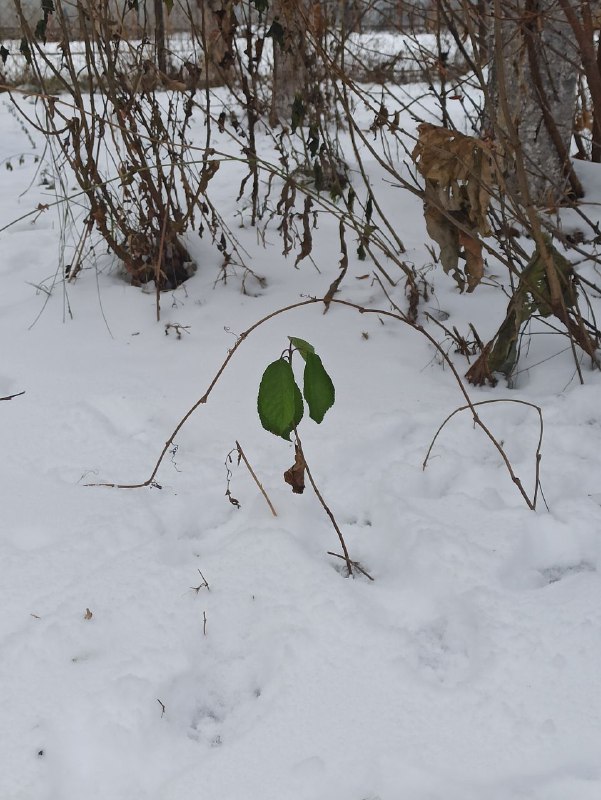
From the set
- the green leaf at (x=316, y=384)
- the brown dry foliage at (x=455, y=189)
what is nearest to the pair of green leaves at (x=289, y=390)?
the green leaf at (x=316, y=384)

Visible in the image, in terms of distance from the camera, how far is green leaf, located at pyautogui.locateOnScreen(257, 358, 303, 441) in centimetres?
120

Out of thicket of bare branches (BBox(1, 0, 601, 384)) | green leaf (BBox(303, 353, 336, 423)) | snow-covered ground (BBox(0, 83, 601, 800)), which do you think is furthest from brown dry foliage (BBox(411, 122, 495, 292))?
green leaf (BBox(303, 353, 336, 423))

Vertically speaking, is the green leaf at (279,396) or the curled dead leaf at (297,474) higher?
the green leaf at (279,396)

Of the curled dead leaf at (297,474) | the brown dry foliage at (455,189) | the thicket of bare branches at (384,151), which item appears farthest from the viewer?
the thicket of bare branches at (384,151)

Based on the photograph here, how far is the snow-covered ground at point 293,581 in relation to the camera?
1110 mm

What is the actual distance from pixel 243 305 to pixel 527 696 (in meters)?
1.56

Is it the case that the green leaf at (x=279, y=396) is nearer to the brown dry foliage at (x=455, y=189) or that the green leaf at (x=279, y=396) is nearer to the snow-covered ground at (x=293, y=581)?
the snow-covered ground at (x=293, y=581)

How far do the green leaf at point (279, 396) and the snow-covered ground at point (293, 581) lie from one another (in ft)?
→ 1.23

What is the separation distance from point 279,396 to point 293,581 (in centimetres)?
42

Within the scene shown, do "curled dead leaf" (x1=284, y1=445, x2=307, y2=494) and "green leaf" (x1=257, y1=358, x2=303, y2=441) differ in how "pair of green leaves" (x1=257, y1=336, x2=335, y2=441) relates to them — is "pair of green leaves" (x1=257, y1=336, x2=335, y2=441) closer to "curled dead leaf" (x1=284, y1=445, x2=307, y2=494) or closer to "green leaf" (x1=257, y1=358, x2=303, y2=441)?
"green leaf" (x1=257, y1=358, x2=303, y2=441)

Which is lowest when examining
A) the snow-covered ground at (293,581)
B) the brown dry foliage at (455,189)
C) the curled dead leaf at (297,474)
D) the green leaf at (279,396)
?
the snow-covered ground at (293,581)

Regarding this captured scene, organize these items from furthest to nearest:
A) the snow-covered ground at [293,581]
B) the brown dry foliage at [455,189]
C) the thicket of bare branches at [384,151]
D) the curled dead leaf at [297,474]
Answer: the thicket of bare branches at [384,151] → the brown dry foliage at [455,189] → the curled dead leaf at [297,474] → the snow-covered ground at [293,581]

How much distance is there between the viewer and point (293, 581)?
1.41 meters

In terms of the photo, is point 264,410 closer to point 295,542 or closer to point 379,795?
point 295,542
